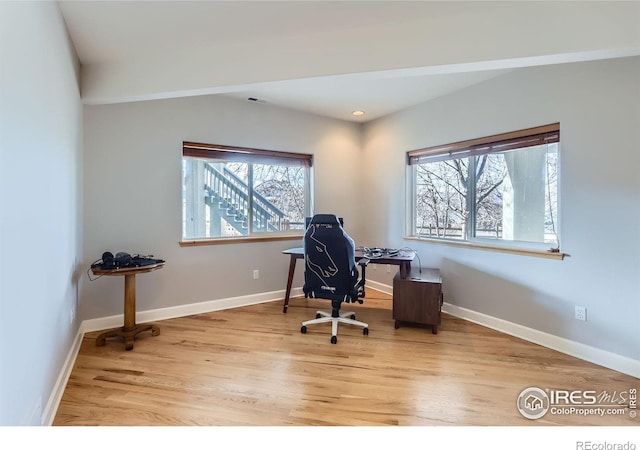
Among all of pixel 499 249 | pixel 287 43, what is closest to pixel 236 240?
pixel 287 43

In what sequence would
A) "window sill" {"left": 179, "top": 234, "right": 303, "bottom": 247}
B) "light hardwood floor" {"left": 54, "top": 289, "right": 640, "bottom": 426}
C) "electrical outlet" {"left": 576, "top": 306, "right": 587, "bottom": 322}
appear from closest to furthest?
"light hardwood floor" {"left": 54, "top": 289, "right": 640, "bottom": 426} < "electrical outlet" {"left": 576, "top": 306, "right": 587, "bottom": 322} < "window sill" {"left": 179, "top": 234, "right": 303, "bottom": 247}

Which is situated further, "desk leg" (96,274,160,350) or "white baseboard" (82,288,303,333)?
"white baseboard" (82,288,303,333)

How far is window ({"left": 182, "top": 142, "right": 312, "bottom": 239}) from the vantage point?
3.59 meters

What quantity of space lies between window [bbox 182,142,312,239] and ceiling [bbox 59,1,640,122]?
1134 mm

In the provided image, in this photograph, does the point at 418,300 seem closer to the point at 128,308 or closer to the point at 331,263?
the point at 331,263

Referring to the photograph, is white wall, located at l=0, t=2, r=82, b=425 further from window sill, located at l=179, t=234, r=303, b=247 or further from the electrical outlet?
the electrical outlet

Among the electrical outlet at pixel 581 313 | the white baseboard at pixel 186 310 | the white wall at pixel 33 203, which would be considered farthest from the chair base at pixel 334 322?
the white wall at pixel 33 203

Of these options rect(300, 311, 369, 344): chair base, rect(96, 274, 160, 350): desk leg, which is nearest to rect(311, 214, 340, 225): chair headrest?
rect(300, 311, 369, 344): chair base

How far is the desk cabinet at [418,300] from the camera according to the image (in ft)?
9.92

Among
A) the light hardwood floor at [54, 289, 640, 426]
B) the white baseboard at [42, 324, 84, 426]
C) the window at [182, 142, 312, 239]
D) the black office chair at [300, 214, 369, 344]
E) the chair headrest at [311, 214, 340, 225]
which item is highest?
the window at [182, 142, 312, 239]

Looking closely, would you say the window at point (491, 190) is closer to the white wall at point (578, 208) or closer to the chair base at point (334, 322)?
the white wall at point (578, 208)

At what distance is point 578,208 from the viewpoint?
2525mm

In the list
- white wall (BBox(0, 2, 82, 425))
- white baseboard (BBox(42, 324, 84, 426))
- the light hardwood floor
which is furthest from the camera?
the light hardwood floor

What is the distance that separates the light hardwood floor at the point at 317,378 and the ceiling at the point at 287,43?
2.09m
